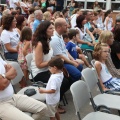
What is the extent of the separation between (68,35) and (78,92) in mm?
2483

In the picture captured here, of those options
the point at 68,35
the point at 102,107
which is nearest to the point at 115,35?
the point at 68,35

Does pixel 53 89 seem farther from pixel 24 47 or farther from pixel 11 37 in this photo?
pixel 11 37

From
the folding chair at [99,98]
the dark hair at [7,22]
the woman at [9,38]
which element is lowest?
the folding chair at [99,98]

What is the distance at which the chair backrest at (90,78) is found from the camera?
10.4ft

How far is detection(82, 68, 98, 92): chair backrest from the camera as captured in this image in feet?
10.4

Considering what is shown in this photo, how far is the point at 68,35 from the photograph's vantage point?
503cm

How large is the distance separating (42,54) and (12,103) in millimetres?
1113

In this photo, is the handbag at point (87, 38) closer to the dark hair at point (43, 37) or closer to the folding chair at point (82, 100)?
the dark hair at point (43, 37)

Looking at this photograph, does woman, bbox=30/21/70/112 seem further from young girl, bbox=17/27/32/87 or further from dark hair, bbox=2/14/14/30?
dark hair, bbox=2/14/14/30

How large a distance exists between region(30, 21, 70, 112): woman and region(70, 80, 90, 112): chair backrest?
85cm

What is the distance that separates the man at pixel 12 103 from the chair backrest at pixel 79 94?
1.43ft

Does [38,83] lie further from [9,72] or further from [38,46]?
[9,72]

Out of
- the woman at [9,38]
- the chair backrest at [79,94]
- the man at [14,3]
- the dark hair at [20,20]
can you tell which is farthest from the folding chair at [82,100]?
the man at [14,3]

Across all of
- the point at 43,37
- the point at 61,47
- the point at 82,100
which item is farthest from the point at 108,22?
the point at 82,100
